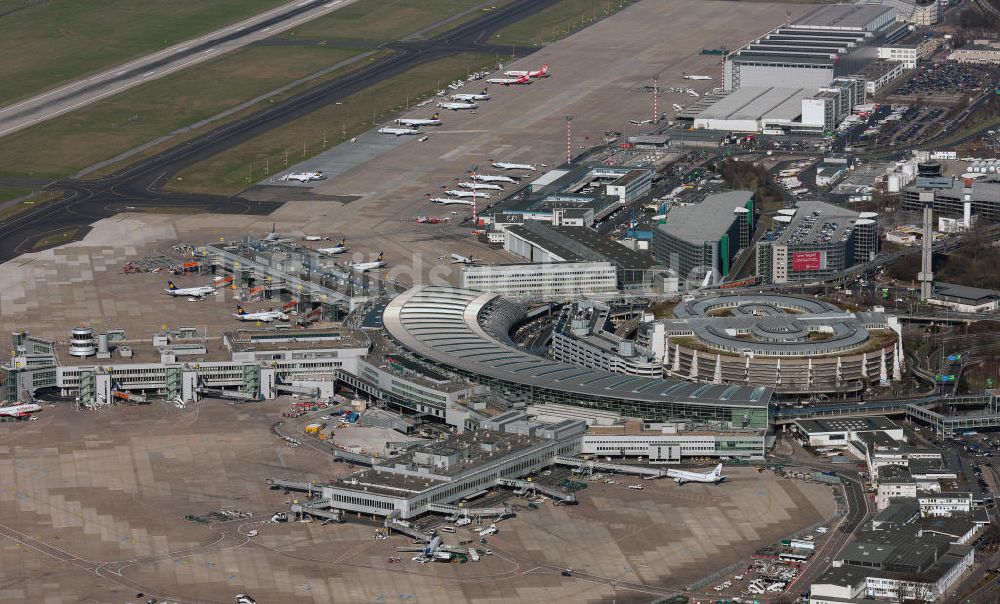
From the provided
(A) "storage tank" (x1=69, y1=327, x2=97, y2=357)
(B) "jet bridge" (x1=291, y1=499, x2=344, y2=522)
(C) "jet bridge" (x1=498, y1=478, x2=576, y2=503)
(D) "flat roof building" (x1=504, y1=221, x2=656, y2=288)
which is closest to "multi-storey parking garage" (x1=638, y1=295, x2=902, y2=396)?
(D) "flat roof building" (x1=504, y1=221, x2=656, y2=288)

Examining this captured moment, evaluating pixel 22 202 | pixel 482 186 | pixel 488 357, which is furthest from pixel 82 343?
pixel 482 186

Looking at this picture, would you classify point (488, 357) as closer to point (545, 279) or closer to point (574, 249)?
point (545, 279)

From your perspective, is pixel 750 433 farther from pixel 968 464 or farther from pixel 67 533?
pixel 67 533

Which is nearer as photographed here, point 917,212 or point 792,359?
point 792,359

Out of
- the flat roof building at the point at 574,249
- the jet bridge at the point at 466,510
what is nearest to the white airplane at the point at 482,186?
the flat roof building at the point at 574,249

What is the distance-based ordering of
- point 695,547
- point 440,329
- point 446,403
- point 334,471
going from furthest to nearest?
point 440,329, point 446,403, point 334,471, point 695,547

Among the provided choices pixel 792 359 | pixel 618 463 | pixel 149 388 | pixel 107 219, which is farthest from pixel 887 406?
pixel 107 219

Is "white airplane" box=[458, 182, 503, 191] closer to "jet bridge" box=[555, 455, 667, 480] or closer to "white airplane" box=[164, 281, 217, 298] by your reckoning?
"white airplane" box=[164, 281, 217, 298]
